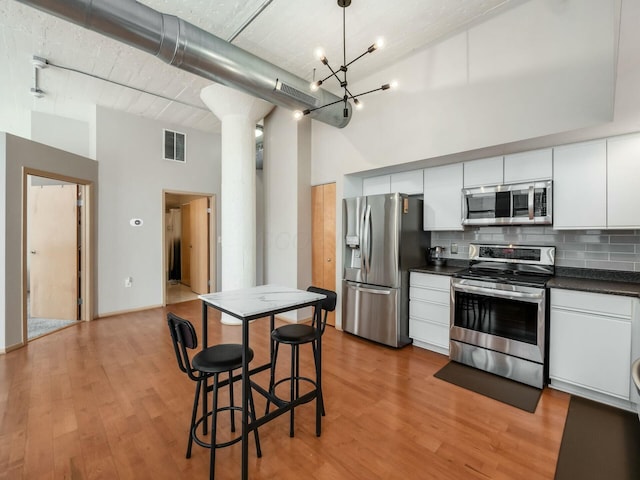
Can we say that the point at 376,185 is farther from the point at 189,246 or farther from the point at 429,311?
the point at 189,246

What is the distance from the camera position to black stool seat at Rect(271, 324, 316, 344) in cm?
206

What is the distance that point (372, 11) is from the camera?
2.67 meters

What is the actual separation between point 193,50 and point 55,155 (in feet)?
9.70

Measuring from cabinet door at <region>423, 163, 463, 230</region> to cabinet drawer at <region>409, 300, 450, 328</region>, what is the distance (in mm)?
930

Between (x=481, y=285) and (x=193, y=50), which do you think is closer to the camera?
(x=193, y=50)

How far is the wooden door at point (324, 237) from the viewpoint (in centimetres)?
435

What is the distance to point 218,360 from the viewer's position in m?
1.73

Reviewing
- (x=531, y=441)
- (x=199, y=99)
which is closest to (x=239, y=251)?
(x=199, y=99)

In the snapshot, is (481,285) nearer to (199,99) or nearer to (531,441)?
(531,441)

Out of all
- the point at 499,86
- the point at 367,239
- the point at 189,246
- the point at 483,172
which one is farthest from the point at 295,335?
the point at 189,246

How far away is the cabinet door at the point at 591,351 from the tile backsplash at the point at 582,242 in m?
0.70

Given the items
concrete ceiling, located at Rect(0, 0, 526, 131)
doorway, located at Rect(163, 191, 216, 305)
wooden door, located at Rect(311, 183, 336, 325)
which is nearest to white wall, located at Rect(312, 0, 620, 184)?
concrete ceiling, located at Rect(0, 0, 526, 131)

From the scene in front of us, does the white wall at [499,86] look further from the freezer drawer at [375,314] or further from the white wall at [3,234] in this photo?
the white wall at [3,234]

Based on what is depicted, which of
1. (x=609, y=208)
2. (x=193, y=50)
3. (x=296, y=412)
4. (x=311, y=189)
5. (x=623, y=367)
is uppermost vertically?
(x=193, y=50)
